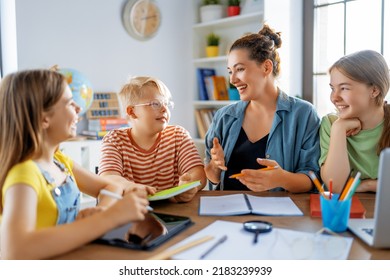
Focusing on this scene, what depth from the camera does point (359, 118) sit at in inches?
60.0

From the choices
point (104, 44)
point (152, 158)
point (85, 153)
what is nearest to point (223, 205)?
point (152, 158)

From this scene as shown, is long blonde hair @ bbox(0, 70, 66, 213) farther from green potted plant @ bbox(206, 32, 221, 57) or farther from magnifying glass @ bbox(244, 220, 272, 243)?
green potted plant @ bbox(206, 32, 221, 57)

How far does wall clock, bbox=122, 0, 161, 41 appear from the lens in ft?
11.6

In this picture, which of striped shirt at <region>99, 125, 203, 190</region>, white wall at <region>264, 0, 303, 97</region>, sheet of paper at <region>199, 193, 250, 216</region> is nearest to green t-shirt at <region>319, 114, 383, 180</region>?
sheet of paper at <region>199, 193, 250, 216</region>

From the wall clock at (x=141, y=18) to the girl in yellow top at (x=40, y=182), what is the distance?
2.59 meters

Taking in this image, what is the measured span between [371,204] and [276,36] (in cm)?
90

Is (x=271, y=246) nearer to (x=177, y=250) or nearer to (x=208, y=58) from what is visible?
(x=177, y=250)

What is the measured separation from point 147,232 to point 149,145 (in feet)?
2.30

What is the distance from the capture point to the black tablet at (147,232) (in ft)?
3.03

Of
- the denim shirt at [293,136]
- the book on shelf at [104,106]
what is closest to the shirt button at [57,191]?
the denim shirt at [293,136]

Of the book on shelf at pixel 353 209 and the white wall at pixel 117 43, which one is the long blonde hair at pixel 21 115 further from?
the white wall at pixel 117 43

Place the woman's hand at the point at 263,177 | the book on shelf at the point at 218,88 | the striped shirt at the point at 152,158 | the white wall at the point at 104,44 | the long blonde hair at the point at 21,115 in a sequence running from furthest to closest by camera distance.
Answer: the book on shelf at the point at 218,88
the white wall at the point at 104,44
the striped shirt at the point at 152,158
the woman's hand at the point at 263,177
the long blonde hair at the point at 21,115

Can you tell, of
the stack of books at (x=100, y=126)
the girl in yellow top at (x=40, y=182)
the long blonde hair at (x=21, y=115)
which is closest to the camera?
the girl in yellow top at (x=40, y=182)
